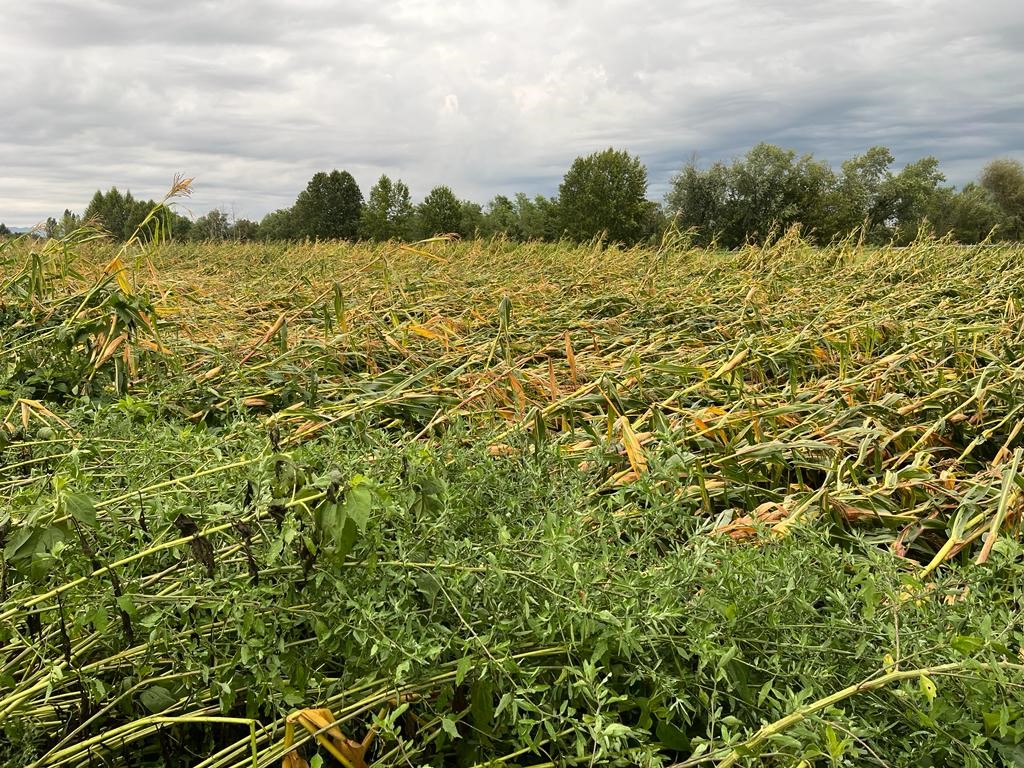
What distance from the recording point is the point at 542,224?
52844mm

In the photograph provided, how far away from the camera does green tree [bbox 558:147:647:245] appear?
4391 cm

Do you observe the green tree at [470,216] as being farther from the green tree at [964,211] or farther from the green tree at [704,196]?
the green tree at [964,211]

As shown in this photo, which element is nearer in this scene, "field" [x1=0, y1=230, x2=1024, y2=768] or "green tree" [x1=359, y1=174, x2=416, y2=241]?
"field" [x1=0, y1=230, x2=1024, y2=768]

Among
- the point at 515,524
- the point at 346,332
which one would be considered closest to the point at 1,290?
the point at 346,332

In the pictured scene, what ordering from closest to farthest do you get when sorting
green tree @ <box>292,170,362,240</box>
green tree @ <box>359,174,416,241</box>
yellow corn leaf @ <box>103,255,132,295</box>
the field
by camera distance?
1. the field
2. yellow corn leaf @ <box>103,255,132,295</box>
3. green tree @ <box>359,174,416,241</box>
4. green tree @ <box>292,170,362,240</box>

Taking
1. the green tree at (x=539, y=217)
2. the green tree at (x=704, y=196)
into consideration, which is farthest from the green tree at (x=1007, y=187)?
the green tree at (x=539, y=217)

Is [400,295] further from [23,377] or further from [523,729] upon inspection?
[523,729]

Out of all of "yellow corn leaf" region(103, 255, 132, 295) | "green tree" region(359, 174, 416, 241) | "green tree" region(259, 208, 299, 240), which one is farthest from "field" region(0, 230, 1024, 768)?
"green tree" region(259, 208, 299, 240)

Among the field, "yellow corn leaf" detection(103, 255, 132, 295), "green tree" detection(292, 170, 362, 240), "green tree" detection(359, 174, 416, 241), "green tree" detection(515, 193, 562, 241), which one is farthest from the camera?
"green tree" detection(292, 170, 362, 240)

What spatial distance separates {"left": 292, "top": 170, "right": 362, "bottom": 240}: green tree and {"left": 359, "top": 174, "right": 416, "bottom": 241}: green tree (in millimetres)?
9694

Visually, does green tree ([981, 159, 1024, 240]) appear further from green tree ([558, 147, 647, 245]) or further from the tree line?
green tree ([558, 147, 647, 245])

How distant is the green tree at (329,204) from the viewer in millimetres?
55156

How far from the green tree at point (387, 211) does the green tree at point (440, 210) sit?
1.12 meters

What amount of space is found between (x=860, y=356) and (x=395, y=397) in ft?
7.68
